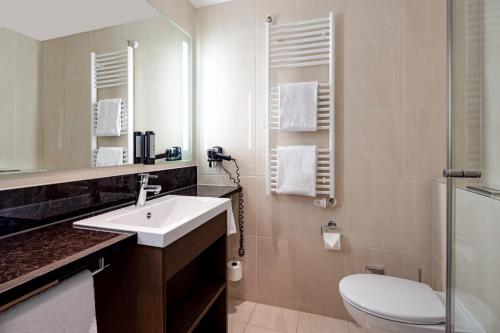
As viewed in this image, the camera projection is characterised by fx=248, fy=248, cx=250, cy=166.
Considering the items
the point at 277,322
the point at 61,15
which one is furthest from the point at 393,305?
the point at 61,15

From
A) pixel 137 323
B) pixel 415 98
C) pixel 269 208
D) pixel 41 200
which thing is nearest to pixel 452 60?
pixel 415 98

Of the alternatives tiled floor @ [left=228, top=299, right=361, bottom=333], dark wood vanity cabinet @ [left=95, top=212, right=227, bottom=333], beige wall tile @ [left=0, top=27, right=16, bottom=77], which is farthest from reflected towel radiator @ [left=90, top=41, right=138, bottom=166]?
tiled floor @ [left=228, top=299, right=361, bottom=333]

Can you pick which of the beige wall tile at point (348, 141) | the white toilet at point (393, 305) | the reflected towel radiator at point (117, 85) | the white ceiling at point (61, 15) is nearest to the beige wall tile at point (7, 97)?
the white ceiling at point (61, 15)

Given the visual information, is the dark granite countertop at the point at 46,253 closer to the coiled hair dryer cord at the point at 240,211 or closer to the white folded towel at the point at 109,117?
the white folded towel at the point at 109,117

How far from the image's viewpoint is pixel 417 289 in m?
1.29

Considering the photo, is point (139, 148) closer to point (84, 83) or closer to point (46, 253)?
point (84, 83)

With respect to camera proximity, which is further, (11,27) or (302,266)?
(302,266)

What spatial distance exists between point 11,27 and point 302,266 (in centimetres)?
194

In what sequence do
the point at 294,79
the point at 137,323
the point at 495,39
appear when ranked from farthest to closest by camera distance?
the point at 294,79 → the point at 137,323 → the point at 495,39

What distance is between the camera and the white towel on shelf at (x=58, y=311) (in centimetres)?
56

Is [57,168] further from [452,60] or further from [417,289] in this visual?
[417,289]

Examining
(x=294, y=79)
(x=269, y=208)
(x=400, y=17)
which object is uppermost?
(x=400, y=17)

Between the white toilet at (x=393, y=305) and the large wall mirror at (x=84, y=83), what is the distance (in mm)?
1387

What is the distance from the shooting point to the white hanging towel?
164 centimetres
